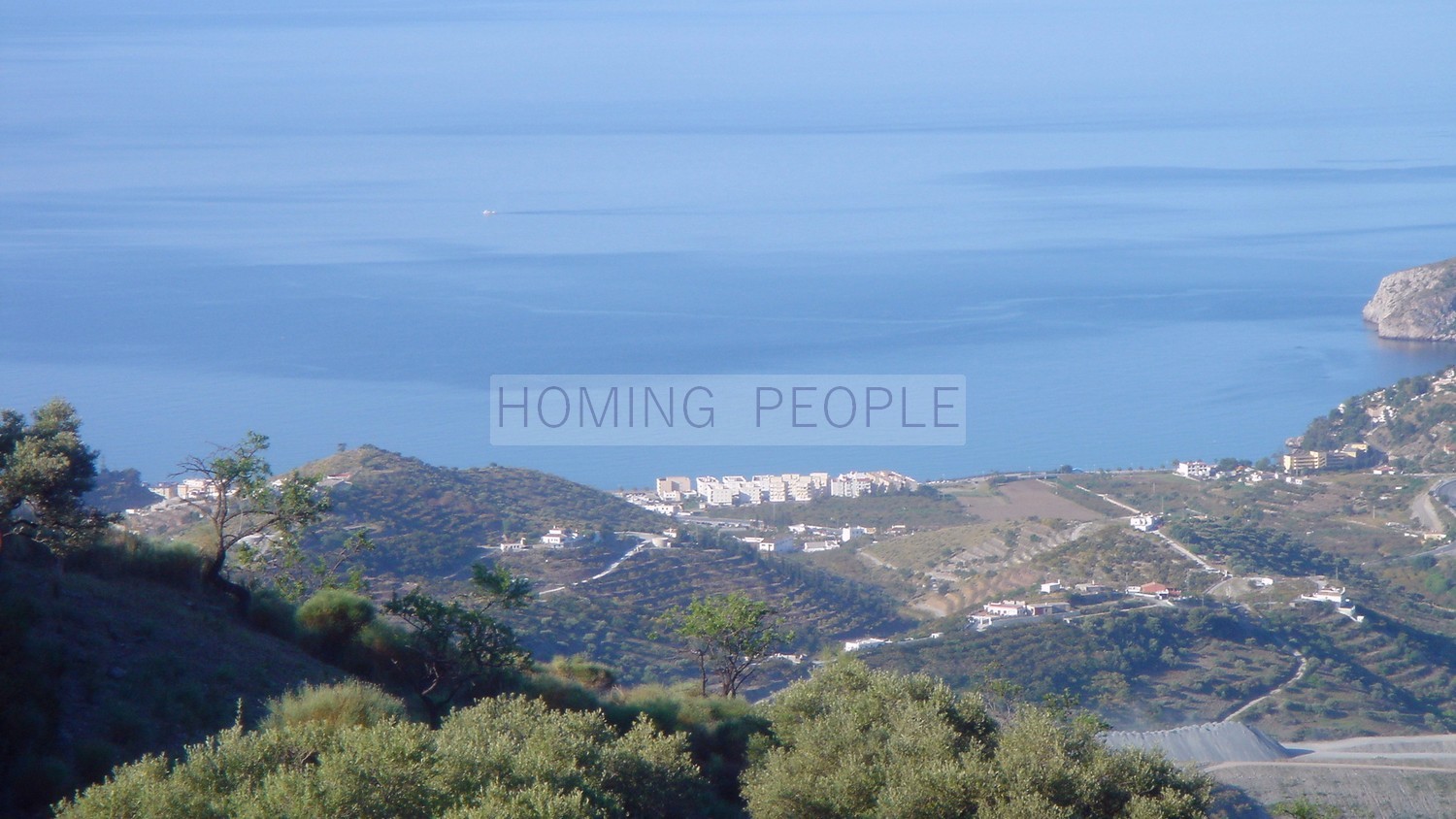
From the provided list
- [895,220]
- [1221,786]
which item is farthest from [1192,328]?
[1221,786]

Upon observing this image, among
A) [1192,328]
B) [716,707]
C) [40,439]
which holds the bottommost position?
[716,707]

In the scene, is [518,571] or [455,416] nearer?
[518,571]

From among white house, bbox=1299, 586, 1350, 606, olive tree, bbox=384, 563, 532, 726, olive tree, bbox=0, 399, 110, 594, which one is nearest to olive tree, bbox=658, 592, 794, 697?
olive tree, bbox=384, 563, 532, 726

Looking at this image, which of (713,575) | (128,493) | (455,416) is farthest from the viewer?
(455,416)

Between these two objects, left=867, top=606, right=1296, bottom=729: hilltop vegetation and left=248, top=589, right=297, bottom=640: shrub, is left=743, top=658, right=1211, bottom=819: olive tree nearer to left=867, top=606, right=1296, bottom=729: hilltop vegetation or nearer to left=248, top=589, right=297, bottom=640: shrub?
left=248, top=589, right=297, bottom=640: shrub

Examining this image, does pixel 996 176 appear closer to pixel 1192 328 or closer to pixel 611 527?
pixel 1192 328

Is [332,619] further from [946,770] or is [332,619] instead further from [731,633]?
[946,770]
